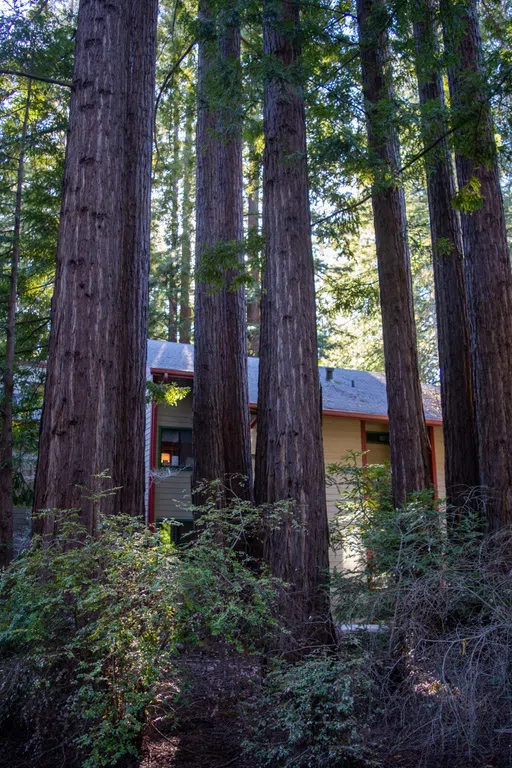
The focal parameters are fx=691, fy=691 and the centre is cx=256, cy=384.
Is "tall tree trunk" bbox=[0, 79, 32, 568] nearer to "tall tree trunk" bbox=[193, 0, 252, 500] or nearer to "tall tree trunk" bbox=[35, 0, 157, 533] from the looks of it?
"tall tree trunk" bbox=[193, 0, 252, 500]

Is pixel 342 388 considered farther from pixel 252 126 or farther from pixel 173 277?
pixel 173 277

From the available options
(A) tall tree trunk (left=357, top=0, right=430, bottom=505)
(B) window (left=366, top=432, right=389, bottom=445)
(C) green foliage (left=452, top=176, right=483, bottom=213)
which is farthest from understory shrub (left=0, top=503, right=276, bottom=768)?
(B) window (left=366, top=432, right=389, bottom=445)

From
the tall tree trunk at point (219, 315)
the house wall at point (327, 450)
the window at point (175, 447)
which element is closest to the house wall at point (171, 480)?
the house wall at point (327, 450)

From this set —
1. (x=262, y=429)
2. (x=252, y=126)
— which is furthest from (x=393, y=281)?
(x=252, y=126)

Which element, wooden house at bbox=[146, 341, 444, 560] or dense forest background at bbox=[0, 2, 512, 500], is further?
wooden house at bbox=[146, 341, 444, 560]

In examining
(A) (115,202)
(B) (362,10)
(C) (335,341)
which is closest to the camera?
(A) (115,202)

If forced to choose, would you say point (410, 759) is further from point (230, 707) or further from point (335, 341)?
point (335, 341)

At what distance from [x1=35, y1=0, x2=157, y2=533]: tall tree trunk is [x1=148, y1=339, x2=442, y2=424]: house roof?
273 inches

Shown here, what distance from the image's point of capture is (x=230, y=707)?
19.1 feet

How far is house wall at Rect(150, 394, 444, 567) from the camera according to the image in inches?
624

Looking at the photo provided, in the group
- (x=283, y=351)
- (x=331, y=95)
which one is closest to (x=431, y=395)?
(x=331, y=95)

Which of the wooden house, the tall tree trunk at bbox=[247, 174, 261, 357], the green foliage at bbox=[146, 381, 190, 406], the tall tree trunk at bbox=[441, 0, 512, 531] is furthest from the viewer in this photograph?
the tall tree trunk at bbox=[247, 174, 261, 357]

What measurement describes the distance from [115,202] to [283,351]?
2.20 metres

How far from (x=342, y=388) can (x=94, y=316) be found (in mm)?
12662
